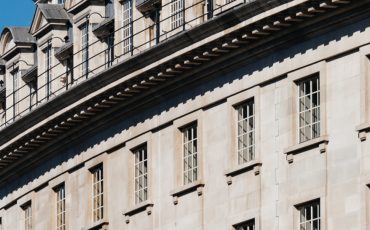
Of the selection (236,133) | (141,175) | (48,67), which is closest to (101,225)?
(141,175)

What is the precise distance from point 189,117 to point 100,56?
824cm

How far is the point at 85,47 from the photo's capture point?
9519 centimetres

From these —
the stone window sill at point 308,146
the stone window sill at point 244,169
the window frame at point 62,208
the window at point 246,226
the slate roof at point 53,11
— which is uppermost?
→ the slate roof at point 53,11

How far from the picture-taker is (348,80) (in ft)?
258

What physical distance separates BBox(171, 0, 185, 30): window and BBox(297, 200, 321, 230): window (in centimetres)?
1017

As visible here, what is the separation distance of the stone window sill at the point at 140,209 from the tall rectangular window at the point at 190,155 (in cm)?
225

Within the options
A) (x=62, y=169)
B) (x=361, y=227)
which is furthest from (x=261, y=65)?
(x=62, y=169)

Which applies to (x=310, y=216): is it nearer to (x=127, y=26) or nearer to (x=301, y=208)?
(x=301, y=208)

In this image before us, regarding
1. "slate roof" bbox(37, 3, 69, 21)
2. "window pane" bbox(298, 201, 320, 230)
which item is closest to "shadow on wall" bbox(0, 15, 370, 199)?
"window pane" bbox(298, 201, 320, 230)

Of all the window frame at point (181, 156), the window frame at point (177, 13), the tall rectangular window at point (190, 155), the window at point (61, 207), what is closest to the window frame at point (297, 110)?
the window frame at point (181, 156)

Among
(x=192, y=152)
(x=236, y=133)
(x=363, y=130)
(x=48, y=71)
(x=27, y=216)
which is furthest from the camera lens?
(x=27, y=216)

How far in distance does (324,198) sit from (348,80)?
368cm

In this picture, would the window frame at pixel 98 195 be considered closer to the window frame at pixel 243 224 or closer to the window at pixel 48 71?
the window at pixel 48 71

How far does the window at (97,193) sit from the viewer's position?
92750 mm
